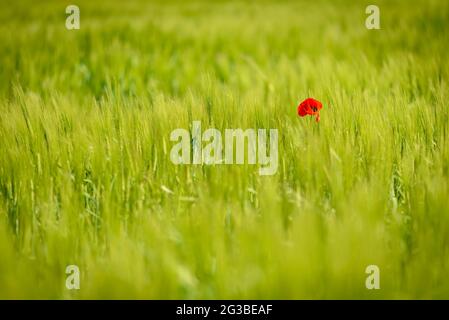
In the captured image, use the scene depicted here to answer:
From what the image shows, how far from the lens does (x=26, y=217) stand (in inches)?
45.9

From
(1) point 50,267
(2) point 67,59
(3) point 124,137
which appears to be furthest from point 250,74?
(1) point 50,267
